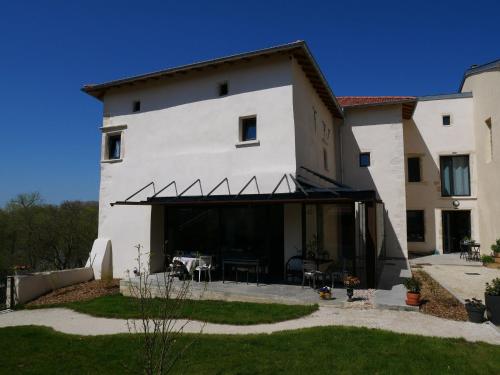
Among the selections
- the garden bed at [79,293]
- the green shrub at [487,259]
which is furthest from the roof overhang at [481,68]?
the garden bed at [79,293]

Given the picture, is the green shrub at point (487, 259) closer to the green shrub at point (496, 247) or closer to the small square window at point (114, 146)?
the green shrub at point (496, 247)

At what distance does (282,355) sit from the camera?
6.18m

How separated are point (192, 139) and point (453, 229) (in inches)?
677

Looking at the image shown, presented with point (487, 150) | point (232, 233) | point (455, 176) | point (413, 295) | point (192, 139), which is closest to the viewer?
point (413, 295)

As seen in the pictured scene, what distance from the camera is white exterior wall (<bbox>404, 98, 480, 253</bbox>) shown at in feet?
68.8

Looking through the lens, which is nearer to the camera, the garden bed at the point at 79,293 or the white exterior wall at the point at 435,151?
the garden bed at the point at 79,293

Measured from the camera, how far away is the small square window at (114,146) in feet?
54.7

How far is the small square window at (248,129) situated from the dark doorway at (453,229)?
580 inches

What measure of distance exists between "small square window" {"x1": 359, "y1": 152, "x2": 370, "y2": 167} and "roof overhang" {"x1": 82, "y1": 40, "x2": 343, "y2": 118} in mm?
3889

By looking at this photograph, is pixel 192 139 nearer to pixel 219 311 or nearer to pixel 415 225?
pixel 219 311

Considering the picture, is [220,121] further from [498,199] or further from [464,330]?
[498,199]

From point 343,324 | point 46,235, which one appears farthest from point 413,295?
point 46,235

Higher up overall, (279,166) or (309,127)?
(309,127)

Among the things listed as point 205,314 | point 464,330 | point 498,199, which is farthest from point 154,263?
point 498,199
